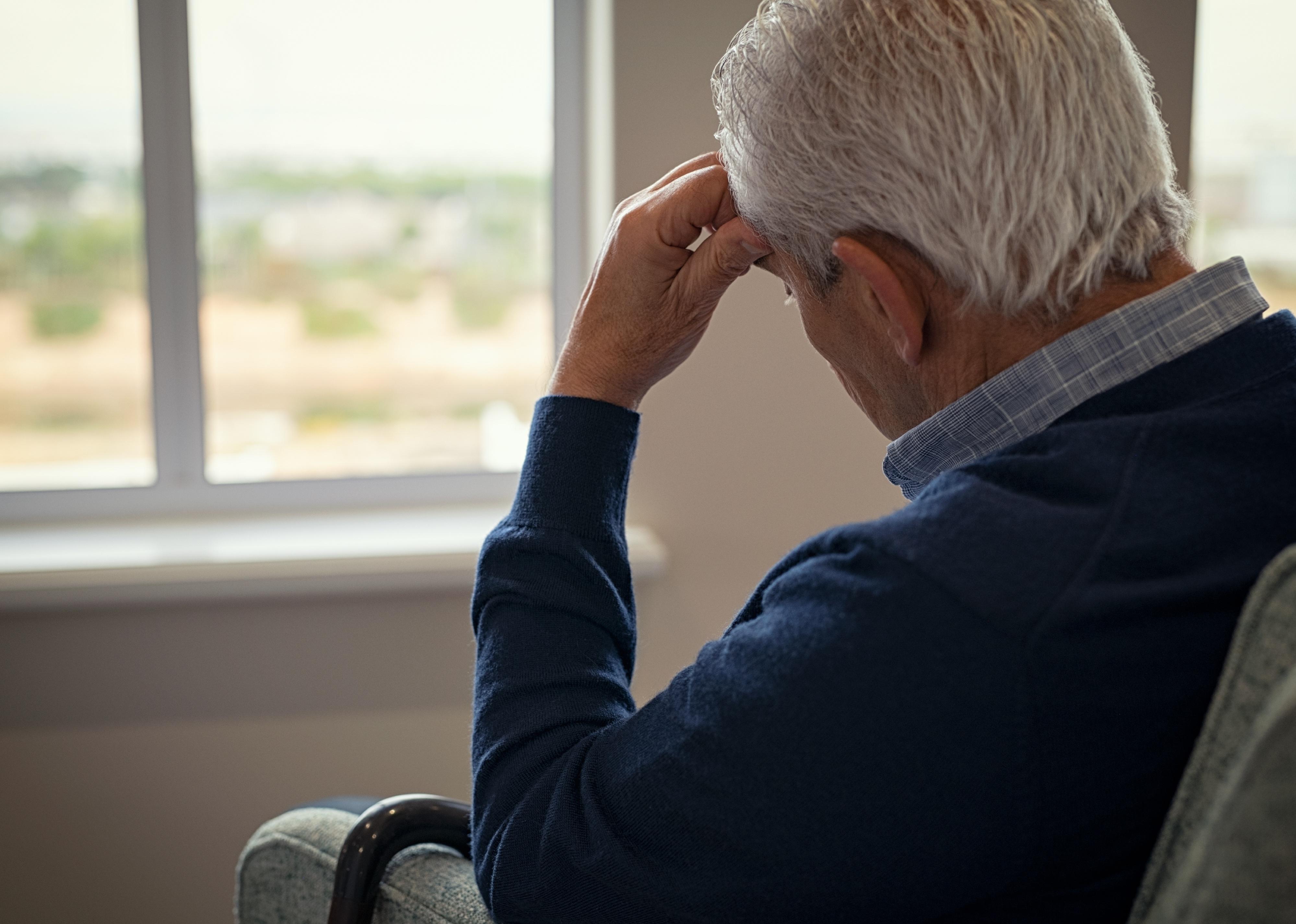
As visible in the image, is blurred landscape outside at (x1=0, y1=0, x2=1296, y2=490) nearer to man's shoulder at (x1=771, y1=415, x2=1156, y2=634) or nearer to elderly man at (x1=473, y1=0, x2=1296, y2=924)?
elderly man at (x1=473, y1=0, x2=1296, y2=924)

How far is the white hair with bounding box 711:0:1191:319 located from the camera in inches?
28.5

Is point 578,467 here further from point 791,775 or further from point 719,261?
point 791,775

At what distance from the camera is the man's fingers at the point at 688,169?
104 centimetres

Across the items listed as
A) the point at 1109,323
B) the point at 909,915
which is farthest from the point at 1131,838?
the point at 1109,323

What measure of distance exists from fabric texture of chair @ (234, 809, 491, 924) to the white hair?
607 mm

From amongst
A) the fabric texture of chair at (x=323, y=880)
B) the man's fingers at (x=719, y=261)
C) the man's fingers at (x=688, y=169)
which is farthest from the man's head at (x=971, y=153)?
the fabric texture of chair at (x=323, y=880)

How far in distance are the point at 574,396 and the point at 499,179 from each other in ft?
3.77

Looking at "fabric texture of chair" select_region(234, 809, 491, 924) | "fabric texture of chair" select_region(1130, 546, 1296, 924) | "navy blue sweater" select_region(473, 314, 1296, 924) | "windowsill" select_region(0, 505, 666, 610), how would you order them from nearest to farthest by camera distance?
"fabric texture of chair" select_region(1130, 546, 1296, 924) → "navy blue sweater" select_region(473, 314, 1296, 924) → "fabric texture of chair" select_region(234, 809, 491, 924) → "windowsill" select_region(0, 505, 666, 610)

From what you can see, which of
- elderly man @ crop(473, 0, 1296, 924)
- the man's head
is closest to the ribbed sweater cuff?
elderly man @ crop(473, 0, 1296, 924)

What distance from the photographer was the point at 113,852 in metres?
1.79

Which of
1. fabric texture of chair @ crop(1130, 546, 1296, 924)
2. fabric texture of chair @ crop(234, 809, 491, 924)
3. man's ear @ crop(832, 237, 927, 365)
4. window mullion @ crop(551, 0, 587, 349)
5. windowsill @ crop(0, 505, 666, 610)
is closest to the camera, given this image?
fabric texture of chair @ crop(1130, 546, 1296, 924)

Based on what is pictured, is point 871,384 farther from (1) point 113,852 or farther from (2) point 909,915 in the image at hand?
(1) point 113,852

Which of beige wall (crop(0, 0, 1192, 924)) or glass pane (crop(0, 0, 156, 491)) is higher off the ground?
glass pane (crop(0, 0, 156, 491))

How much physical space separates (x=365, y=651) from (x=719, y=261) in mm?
1097
